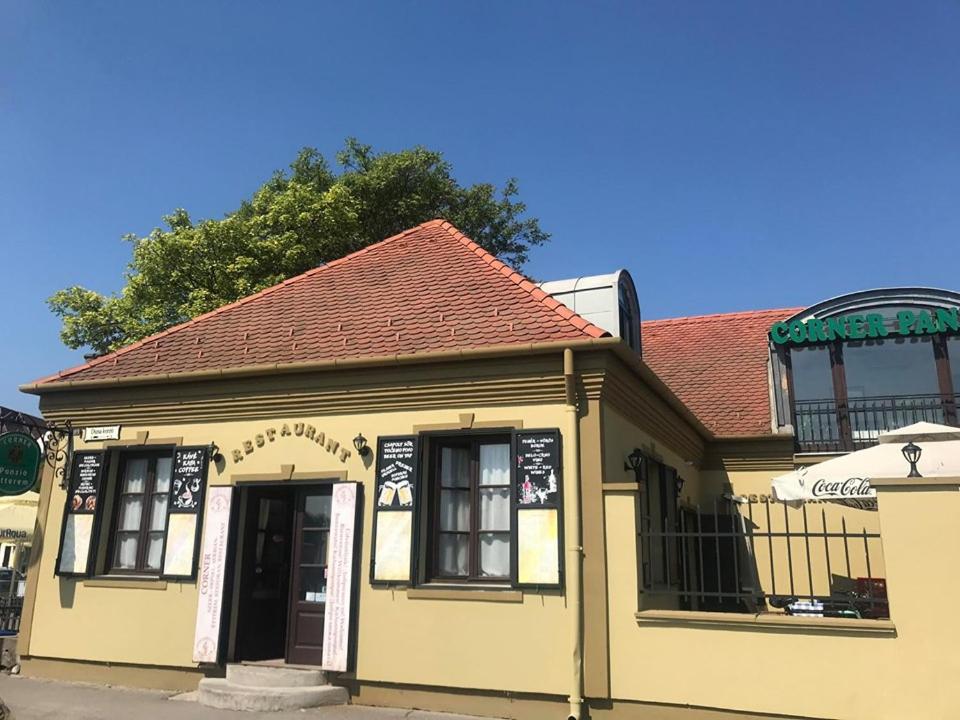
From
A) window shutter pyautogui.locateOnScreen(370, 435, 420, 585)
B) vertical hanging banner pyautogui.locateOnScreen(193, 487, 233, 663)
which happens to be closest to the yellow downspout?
window shutter pyautogui.locateOnScreen(370, 435, 420, 585)

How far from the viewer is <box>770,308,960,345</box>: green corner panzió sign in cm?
1301

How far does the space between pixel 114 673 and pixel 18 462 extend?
2.93m

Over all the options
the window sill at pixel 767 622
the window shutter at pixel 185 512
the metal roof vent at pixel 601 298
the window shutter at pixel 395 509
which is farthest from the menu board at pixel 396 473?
the metal roof vent at pixel 601 298

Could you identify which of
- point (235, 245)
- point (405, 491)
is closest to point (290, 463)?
point (405, 491)

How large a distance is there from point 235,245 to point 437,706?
50.6 ft

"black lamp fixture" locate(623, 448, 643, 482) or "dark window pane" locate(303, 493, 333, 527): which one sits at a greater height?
"black lamp fixture" locate(623, 448, 643, 482)

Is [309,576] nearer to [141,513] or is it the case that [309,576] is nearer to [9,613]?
[141,513]

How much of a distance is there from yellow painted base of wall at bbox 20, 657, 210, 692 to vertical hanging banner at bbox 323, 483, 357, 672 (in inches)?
68.4

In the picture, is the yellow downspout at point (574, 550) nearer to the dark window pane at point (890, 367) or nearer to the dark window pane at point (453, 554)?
the dark window pane at point (453, 554)

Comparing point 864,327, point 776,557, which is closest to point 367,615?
point 776,557

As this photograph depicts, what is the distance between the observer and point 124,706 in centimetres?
756

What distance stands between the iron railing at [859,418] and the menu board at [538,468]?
757 cm

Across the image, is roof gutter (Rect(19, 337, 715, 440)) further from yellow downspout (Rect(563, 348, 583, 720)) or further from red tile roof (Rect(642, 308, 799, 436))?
red tile roof (Rect(642, 308, 799, 436))

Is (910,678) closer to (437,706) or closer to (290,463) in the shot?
(437,706)
